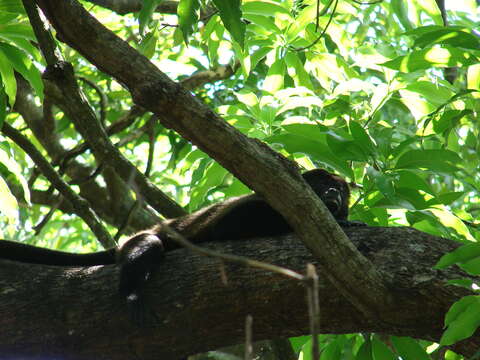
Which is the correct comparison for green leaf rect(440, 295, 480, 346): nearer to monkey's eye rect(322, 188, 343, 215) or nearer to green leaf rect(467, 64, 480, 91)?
green leaf rect(467, 64, 480, 91)

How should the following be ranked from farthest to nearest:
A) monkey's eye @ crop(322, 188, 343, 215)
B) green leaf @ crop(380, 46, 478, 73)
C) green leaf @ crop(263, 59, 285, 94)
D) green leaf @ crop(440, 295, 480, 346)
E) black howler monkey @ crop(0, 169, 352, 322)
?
monkey's eye @ crop(322, 188, 343, 215)
green leaf @ crop(263, 59, 285, 94)
black howler monkey @ crop(0, 169, 352, 322)
green leaf @ crop(380, 46, 478, 73)
green leaf @ crop(440, 295, 480, 346)

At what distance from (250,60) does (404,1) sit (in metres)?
1.15

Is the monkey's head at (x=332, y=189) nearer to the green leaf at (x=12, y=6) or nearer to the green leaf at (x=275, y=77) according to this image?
the green leaf at (x=275, y=77)

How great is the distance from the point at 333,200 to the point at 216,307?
2.31 meters

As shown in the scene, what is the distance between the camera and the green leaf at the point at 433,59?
3502 mm

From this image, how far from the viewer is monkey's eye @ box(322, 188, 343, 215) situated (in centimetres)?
516

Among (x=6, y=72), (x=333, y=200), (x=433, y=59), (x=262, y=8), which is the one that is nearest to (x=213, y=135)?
(x=433, y=59)

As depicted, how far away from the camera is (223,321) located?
308 cm

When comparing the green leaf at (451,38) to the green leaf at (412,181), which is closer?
the green leaf at (451,38)

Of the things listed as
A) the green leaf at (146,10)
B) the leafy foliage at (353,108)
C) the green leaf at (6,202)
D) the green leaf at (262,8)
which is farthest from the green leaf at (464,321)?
the green leaf at (6,202)

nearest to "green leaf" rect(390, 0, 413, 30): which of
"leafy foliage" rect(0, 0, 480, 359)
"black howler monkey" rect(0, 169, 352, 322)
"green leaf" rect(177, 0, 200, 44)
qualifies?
"leafy foliage" rect(0, 0, 480, 359)

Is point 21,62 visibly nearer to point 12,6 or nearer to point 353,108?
point 12,6

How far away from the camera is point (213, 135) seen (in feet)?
8.61

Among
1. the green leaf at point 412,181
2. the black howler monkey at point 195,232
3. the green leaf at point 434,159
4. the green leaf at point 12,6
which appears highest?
the green leaf at point 12,6
